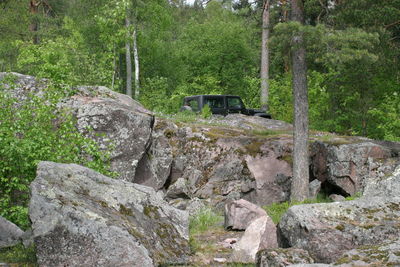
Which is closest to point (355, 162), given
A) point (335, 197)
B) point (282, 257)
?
point (335, 197)

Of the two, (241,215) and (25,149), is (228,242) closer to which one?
(241,215)

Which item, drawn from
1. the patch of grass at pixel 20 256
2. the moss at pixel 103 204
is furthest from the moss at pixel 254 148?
the patch of grass at pixel 20 256

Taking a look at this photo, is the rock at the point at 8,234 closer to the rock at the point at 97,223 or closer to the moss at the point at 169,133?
the rock at the point at 97,223

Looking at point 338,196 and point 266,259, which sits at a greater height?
point 266,259

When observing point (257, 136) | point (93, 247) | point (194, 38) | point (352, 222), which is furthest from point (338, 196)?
point (194, 38)

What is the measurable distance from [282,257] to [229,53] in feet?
101

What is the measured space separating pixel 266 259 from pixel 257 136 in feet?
34.3

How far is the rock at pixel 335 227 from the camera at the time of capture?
7105 millimetres

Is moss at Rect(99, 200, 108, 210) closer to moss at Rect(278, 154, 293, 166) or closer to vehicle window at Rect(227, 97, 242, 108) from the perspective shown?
moss at Rect(278, 154, 293, 166)

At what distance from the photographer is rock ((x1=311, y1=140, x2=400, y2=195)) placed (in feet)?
49.0

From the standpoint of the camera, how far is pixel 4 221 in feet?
27.1

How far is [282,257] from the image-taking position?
6.45 meters

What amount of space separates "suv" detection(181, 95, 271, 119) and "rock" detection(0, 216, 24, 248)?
15152mm

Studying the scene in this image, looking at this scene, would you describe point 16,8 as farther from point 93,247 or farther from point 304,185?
point 93,247
